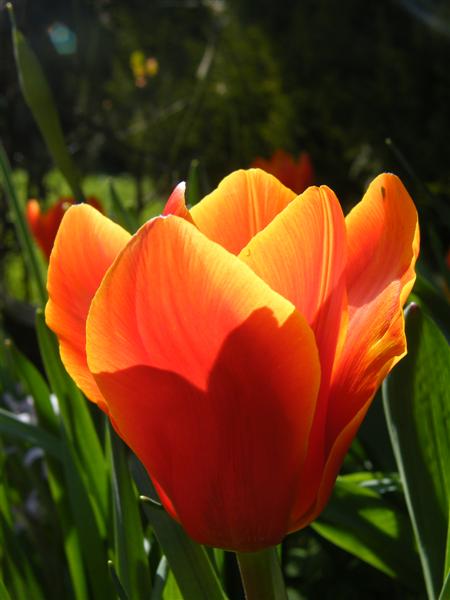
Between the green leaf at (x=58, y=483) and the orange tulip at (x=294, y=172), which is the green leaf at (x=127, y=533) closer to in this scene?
the green leaf at (x=58, y=483)

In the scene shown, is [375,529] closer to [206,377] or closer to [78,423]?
[78,423]

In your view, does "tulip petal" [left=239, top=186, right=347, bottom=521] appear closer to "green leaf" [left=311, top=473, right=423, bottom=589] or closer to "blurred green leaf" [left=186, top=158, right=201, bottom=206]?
"green leaf" [left=311, top=473, right=423, bottom=589]

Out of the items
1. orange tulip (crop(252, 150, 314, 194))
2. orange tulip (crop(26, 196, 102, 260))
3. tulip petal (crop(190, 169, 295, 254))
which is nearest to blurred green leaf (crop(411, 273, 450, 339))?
tulip petal (crop(190, 169, 295, 254))

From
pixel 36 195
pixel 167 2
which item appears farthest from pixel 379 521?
pixel 167 2

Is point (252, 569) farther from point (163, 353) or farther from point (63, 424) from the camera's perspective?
point (63, 424)

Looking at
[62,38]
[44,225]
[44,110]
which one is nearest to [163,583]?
[44,110]

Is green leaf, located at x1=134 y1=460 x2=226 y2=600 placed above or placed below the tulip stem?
below

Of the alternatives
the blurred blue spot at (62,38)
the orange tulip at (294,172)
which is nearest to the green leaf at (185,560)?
the orange tulip at (294,172)
